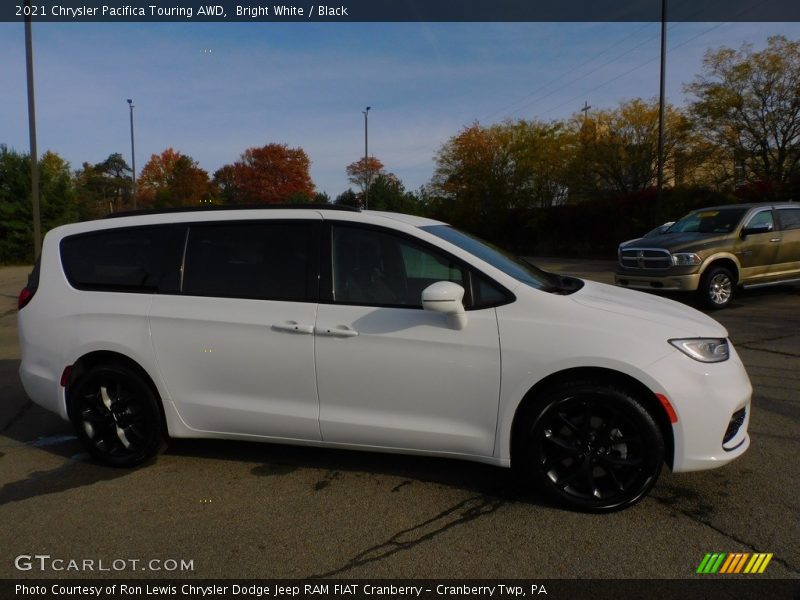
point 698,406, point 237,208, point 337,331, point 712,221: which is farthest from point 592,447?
point 712,221

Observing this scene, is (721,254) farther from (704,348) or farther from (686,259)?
(704,348)

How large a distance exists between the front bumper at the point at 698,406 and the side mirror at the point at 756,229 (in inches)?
347

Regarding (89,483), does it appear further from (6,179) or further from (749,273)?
(6,179)

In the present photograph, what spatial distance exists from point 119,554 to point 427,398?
177cm

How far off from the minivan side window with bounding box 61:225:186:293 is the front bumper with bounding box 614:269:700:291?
28.5 feet

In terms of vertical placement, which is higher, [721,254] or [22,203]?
[22,203]

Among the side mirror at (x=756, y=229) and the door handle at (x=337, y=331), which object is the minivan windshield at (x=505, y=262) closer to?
the door handle at (x=337, y=331)

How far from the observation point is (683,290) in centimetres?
1053

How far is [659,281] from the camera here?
10.7 m

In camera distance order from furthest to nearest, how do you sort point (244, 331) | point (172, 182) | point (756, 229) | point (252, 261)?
point (172, 182), point (756, 229), point (252, 261), point (244, 331)

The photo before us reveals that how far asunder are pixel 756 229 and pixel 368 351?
999 cm

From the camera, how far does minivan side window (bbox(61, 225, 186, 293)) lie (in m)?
4.22

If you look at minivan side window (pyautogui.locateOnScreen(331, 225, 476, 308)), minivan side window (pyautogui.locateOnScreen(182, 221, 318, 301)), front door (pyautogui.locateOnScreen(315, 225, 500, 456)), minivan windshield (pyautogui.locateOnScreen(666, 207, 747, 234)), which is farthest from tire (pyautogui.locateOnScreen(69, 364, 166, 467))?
minivan windshield (pyautogui.locateOnScreen(666, 207, 747, 234))
